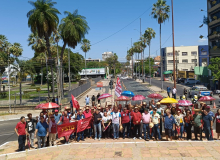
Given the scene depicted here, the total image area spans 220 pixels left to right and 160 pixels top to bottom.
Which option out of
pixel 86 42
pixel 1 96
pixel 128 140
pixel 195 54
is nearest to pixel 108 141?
pixel 128 140

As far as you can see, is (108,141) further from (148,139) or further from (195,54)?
(195,54)

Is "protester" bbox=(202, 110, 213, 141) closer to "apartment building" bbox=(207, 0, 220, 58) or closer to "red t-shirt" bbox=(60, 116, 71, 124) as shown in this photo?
"red t-shirt" bbox=(60, 116, 71, 124)

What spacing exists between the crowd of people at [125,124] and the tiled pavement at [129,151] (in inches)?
26.0

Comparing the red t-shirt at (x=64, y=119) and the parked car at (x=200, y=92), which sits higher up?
the parked car at (x=200, y=92)

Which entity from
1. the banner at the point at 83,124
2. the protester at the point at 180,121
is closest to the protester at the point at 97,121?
the banner at the point at 83,124

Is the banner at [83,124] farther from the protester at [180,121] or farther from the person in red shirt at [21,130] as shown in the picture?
the protester at [180,121]

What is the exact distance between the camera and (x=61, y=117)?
34.7ft

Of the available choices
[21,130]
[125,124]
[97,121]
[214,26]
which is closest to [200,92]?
[125,124]

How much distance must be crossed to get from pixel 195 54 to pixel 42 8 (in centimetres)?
7697

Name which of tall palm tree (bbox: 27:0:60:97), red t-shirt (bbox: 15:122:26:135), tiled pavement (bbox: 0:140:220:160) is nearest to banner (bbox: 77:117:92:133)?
tiled pavement (bbox: 0:140:220:160)

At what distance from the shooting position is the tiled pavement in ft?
27.8

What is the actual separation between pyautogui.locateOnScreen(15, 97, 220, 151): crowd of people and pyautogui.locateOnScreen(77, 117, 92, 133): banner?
229 millimetres

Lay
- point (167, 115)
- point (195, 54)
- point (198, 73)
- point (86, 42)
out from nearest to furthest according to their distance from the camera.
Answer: point (167, 115), point (198, 73), point (86, 42), point (195, 54)

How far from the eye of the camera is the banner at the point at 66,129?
10098 millimetres
